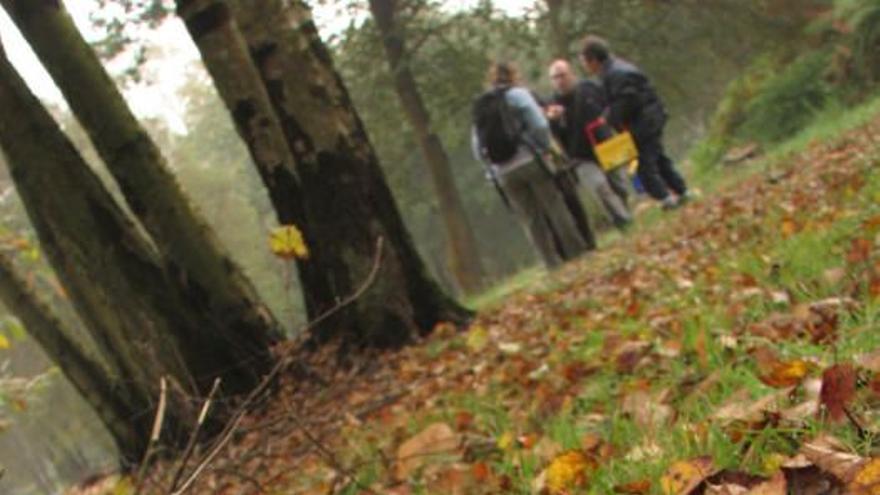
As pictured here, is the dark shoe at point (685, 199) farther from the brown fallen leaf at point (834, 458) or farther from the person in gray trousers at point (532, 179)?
the brown fallen leaf at point (834, 458)

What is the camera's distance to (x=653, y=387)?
260cm

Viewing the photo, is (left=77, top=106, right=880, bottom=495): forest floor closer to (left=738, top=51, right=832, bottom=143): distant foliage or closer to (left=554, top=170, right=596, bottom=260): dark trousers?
(left=554, top=170, right=596, bottom=260): dark trousers

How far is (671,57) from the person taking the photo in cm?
1898

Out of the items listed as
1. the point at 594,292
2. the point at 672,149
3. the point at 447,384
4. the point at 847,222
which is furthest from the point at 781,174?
the point at 672,149

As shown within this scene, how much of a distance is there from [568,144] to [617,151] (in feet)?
2.68

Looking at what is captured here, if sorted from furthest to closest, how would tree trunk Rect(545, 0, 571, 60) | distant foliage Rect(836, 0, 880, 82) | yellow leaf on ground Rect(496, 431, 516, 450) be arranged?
tree trunk Rect(545, 0, 571, 60) → distant foliage Rect(836, 0, 880, 82) → yellow leaf on ground Rect(496, 431, 516, 450)

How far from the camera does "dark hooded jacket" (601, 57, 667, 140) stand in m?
8.84

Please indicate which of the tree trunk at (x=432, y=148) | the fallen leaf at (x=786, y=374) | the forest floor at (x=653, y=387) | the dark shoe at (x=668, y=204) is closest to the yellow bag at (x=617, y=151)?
the dark shoe at (x=668, y=204)

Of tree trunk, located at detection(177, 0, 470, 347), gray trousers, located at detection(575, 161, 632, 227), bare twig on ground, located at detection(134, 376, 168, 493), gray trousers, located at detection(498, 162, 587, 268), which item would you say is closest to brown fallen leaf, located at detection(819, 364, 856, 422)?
bare twig on ground, located at detection(134, 376, 168, 493)

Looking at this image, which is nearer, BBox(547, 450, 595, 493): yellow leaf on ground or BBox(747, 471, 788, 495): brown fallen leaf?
BBox(747, 471, 788, 495): brown fallen leaf

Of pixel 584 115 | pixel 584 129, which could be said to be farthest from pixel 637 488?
pixel 584 115

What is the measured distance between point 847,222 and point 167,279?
11.7ft

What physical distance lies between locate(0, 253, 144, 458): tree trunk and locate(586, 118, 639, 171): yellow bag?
16.3ft

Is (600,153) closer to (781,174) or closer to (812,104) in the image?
(781,174)
